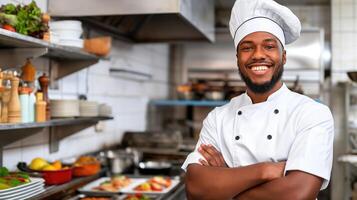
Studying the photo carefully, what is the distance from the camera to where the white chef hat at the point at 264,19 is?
1.71 metres

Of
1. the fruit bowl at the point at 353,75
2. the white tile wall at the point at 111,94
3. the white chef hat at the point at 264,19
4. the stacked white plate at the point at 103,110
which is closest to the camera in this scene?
the white chef hat at the point at 264,19

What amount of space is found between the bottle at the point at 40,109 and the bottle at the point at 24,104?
10 cm

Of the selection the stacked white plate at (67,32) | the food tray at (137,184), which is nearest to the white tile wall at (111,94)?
→ the stacked white plate at (67,32)

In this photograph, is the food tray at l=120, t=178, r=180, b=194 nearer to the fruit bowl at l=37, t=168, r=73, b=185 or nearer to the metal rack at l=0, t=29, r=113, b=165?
the fruit bowl at l=37, t=168, r=73, b=185

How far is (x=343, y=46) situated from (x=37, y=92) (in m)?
4.31

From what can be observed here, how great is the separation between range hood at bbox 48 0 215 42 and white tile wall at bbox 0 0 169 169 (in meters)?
0.15

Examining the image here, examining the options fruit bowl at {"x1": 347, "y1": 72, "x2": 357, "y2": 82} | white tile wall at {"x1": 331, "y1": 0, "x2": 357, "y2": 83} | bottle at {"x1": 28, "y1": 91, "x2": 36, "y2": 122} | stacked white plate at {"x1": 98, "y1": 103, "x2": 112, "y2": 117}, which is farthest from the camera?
white tile wall at {"x1": 331, "y1": 0, "x2": 357, "y2": 83}

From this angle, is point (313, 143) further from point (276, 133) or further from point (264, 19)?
point (264, 19)

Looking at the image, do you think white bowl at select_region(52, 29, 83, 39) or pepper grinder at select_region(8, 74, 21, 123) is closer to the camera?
pepper grinder at select_region(8, 74, 21, 123)

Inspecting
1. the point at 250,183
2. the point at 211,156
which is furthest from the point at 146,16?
the point at 250,183

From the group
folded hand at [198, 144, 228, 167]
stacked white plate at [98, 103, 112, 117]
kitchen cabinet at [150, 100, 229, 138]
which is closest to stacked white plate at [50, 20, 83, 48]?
stacked white plate at [98, 103, 112, 117]

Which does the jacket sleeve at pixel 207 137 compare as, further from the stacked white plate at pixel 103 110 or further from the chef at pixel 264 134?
the stacked white plate at pixel 103 110

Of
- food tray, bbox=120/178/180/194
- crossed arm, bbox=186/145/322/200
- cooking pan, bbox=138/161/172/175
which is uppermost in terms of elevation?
crossed arm, bbox=186/145/322/200

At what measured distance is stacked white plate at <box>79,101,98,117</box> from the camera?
284 cm
